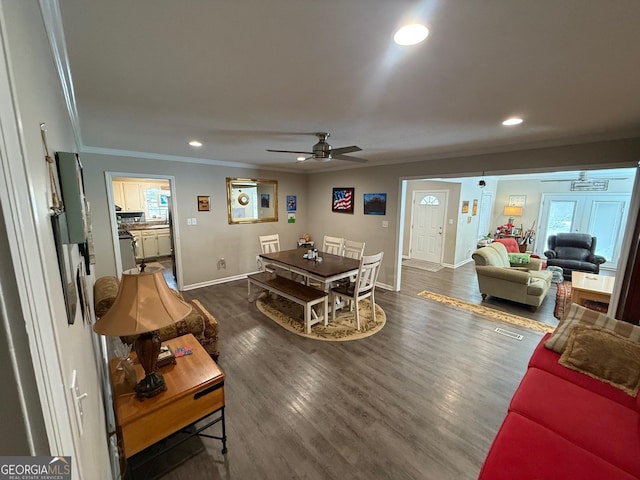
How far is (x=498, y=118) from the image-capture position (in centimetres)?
229

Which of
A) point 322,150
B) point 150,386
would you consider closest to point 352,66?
point 322,150

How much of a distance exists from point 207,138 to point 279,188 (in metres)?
2.86

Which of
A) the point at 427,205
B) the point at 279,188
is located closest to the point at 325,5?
the point at 279,188

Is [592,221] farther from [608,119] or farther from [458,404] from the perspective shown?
[458,404]

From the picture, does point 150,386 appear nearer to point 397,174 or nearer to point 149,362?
point 149,362

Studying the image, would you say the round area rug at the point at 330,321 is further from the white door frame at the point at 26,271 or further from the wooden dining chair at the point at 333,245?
the white door frame at the point at 26,271

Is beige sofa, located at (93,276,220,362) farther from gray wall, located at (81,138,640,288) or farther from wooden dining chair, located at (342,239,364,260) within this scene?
wooden dining chair, located at (342,239,364,260)

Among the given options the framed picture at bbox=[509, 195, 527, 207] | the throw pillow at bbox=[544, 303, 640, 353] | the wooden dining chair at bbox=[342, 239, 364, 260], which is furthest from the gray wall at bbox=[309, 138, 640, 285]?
the framed picture at bbox=[509, 195, 527, 207]

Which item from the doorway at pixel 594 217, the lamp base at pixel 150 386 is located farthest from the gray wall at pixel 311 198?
the lamp base at pixel 150 386

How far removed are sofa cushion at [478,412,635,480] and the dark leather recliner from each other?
577cm

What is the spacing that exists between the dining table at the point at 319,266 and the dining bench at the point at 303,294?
181 millimetres

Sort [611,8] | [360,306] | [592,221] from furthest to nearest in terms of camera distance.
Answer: [592,221] → [360,306] → [611,8]

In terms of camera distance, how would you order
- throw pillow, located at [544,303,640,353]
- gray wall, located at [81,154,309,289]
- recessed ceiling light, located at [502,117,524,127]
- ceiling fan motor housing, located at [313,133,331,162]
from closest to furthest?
throw pillow, located at [544,303,640,353] < recessed ceiling light, located at [502,117,524,127] < ceiling fan motor housing, located at [313,133,331,162] < gray wall, located at [81,154,309,289]

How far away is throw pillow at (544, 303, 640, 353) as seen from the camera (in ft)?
6.52
